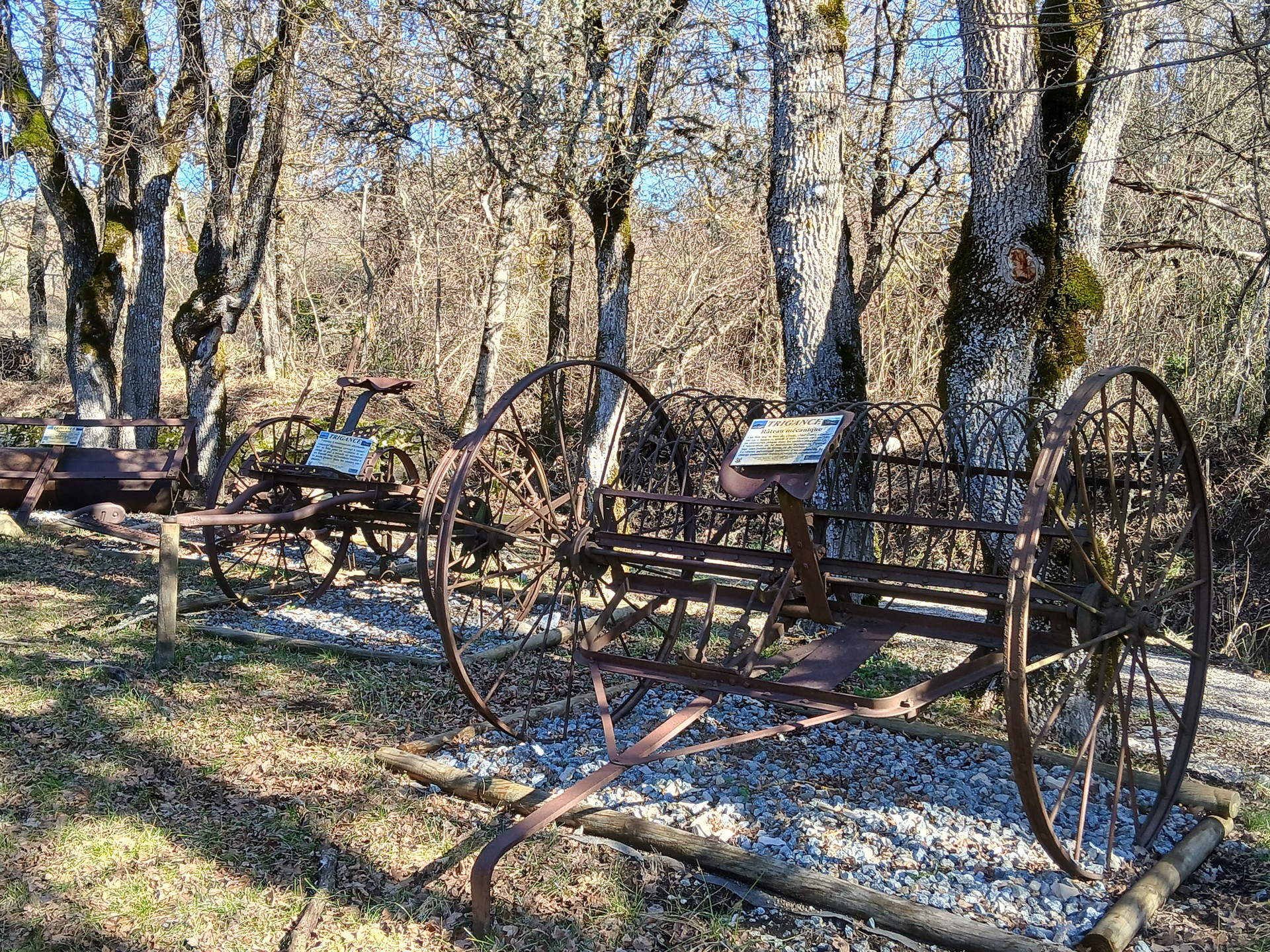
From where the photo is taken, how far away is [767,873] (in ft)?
10.5

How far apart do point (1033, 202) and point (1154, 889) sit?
3.11 m

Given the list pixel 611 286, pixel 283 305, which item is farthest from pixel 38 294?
pixel 611 286

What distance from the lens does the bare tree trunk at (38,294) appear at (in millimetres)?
16484

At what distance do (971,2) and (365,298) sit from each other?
483 inches

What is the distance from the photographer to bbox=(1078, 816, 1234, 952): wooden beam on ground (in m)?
2.87

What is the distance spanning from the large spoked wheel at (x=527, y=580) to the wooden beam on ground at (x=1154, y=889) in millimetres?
2119

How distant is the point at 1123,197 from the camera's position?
10664 millimetres

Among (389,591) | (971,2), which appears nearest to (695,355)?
(389,591)

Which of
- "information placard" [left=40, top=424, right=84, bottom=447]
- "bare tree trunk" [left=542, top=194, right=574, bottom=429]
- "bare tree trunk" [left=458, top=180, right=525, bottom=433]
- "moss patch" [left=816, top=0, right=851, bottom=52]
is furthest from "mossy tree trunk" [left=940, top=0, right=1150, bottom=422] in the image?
"information placard" [left=40, top=424, right=84, bottom=447]

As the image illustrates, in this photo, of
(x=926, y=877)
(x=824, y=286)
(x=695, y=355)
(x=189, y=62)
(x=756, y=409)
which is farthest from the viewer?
(x=695, y=355)

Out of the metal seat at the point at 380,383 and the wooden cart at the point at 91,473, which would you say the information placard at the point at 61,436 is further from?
the metal seat at the point at 380,383

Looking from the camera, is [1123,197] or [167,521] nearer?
[167,521]

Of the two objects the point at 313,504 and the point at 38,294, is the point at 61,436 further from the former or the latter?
the point at 38,294

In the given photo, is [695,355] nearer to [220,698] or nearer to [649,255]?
→ [649,255]
